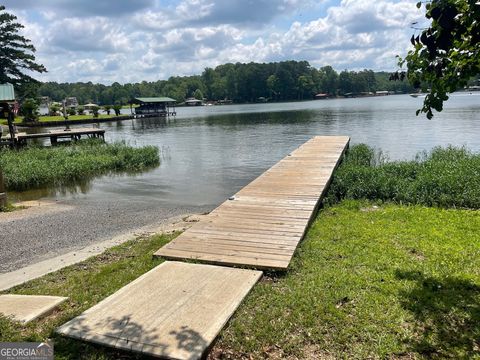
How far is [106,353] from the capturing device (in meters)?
3.62

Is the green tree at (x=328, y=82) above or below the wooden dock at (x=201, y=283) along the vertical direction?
above

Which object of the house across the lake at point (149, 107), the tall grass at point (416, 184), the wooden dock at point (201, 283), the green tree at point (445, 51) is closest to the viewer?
the green tree at point (445, 51)

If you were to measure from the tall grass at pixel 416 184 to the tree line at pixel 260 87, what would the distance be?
145 metres

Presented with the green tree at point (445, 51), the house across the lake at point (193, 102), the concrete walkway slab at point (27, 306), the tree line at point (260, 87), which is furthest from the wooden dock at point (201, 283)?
the house across the lake at point (193, 102)

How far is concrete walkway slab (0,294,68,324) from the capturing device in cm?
431

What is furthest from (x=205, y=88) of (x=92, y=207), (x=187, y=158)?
(x=92, y=207)

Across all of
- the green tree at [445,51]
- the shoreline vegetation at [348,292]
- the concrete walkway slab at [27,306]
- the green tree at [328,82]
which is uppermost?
the green tree at [328,82]

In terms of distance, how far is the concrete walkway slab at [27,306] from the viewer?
431cm

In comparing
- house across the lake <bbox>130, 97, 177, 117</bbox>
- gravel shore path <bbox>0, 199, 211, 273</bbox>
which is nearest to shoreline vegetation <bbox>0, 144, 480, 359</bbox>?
gravel shore path <bbox>0, 199, 211, 273</bbox>

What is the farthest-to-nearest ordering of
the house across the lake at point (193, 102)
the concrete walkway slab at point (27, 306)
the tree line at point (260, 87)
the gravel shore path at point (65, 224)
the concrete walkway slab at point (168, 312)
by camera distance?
the house across the lake at point (193, 102) < the tree line at point (260, 87) < the gravel shore path at point (65, 224) < the concrete walkway slab at point (27, 306) < the concrete walkway slab at point (168, 312)

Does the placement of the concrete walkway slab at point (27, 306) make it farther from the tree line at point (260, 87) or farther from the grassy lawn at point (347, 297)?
the tree line at point (260, 87)

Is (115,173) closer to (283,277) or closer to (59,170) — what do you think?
(59,170)

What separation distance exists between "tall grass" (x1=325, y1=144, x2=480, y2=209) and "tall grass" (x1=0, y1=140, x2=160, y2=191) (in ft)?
39.0

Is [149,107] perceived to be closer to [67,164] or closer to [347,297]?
[67,164]
